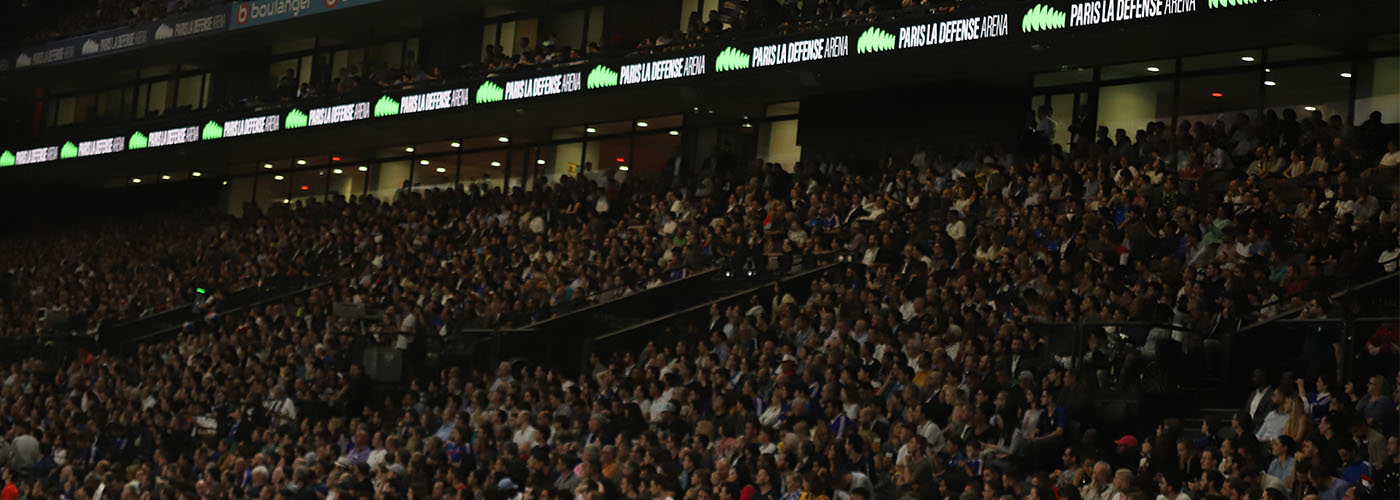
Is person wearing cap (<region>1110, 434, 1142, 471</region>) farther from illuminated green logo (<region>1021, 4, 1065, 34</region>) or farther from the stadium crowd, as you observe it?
illuminated green logo (<region>1021, 4, 1065, 34</region>)

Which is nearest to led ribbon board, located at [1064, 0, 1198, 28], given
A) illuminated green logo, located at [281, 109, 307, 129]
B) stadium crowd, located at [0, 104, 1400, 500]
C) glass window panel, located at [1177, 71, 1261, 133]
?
stadium crowd, located at [0, 104, 1400, 500]

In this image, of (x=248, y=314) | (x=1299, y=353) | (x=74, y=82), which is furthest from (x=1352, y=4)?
(x=74, y=82)

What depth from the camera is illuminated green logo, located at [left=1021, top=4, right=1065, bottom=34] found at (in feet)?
71.9

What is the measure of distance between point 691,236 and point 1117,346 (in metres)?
9.86

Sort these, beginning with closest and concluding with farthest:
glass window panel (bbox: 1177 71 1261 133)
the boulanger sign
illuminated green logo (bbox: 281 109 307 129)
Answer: the boulanger sign → glass window panel (bbox: 1177 71 1261 133) → illuminated green logo (bbox: 281 109 307 129)

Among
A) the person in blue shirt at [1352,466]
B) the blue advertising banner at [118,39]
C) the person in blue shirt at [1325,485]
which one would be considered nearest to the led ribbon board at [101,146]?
the blue advertising banner at [118,39]

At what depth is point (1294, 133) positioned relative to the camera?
20484mm

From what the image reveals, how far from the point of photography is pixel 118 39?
39312 mm

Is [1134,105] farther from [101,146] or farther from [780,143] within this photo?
[101,146]

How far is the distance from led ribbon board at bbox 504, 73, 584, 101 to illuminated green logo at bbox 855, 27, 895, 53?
6.03 metres

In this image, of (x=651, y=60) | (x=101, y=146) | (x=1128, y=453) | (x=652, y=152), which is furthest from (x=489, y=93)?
(x=1128, y=453)

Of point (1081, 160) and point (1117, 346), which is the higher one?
point (1081, 160)

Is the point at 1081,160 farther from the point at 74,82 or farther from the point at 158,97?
the point at 74,82

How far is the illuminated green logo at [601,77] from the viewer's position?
2836cm
